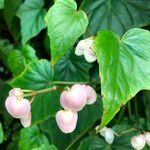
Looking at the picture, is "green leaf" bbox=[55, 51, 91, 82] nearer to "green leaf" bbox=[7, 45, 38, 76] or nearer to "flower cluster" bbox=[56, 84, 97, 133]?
"green leaf" bbox=[7, 45, 38, 76]

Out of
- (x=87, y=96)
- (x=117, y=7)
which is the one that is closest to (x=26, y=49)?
(x=117, y=7)

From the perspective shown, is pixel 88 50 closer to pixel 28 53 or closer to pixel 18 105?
pixel 18 105

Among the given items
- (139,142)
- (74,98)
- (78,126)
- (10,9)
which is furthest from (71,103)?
(10,9)

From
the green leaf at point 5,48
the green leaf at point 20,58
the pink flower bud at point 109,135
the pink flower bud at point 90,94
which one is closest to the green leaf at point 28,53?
the green leaf at point 20,58

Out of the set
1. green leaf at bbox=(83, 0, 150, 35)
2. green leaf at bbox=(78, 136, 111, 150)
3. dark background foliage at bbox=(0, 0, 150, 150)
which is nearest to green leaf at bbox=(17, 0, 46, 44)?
dark background foliage at bbox=(0, 0, 150, 150)

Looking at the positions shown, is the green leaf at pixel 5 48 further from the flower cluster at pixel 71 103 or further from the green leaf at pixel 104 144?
the flower cluster at pixel 71 103

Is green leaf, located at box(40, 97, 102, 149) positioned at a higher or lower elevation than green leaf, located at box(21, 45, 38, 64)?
lower

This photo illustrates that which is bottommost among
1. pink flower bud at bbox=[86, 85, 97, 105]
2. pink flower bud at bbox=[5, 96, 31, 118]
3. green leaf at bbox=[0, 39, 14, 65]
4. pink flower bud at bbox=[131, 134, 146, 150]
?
green leaf at bbox=[0, 39, 14, 65]

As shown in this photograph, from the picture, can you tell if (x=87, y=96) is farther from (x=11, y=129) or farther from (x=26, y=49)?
(x=11, y=129)
